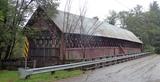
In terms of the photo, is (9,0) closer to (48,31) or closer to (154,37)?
(48,31)

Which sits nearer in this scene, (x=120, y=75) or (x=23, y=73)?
(x=23, y=73)

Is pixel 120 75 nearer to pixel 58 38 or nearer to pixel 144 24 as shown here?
pixel 58 38

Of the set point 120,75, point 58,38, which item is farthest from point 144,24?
point 120,75

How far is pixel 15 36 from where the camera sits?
29234 mm

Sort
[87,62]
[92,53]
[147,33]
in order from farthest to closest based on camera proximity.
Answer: [147,33] → [92,53] → [87,62]

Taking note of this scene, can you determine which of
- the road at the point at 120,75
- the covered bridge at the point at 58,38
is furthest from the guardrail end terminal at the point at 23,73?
the covered bridge at the point at 58,38

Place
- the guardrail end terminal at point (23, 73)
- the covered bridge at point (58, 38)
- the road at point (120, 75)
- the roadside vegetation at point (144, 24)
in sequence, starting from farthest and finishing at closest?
the roadside vegetation at point (144, 24)
the covered bridge at point (58, 38)
the road at point (120, 75)
the guardrail end terminal at point (23, 73)

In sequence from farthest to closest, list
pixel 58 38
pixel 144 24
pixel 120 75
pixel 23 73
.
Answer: pixel 144 24, pixel 58 38, pixel 120 75, pixel 23 73

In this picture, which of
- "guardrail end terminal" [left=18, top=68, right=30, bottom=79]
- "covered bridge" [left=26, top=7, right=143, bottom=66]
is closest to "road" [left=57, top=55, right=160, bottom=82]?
"guardrail end terminal" [left=18, top=68, right=30, bottom=79]

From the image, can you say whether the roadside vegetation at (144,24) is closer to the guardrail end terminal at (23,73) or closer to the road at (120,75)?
the road at (120,75)

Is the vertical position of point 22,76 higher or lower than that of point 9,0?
lower

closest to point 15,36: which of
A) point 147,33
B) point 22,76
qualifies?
point 22,76

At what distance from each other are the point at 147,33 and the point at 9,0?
61798 millimetres

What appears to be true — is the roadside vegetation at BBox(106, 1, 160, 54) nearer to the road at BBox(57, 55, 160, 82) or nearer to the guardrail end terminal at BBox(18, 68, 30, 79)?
the road at BBox(57, 55, 160, 82)
